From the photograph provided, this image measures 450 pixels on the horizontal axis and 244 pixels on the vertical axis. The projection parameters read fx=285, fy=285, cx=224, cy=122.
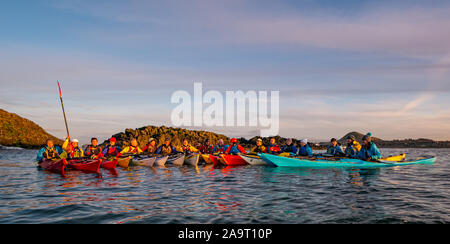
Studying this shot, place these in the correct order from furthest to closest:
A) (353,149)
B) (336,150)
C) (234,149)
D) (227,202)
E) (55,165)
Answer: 1. (234,149)
2. (336,150)
3. (353,149)
4. (55,165)
5. (227,202)

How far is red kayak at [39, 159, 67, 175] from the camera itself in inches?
723

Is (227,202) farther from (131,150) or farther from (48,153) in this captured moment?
(131,150)

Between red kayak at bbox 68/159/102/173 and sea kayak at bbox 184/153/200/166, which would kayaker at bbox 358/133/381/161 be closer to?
sea kayak at bbox 184/153/200/166

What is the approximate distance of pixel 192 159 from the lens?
25.0m

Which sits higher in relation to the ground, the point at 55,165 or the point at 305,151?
the point at 305,151

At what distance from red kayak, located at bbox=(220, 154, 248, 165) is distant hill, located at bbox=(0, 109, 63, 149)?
3060 inches

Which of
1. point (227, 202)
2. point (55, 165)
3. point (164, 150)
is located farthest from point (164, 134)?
point (227, 202)

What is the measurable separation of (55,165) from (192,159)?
34.0 ft

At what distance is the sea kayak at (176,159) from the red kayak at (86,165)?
297 inches

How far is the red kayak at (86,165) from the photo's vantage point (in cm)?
1834

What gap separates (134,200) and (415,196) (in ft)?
34.1

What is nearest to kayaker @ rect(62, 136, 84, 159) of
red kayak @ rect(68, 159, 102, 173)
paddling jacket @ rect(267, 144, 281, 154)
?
red kayak @ rect(68, 159, 102, 173)
